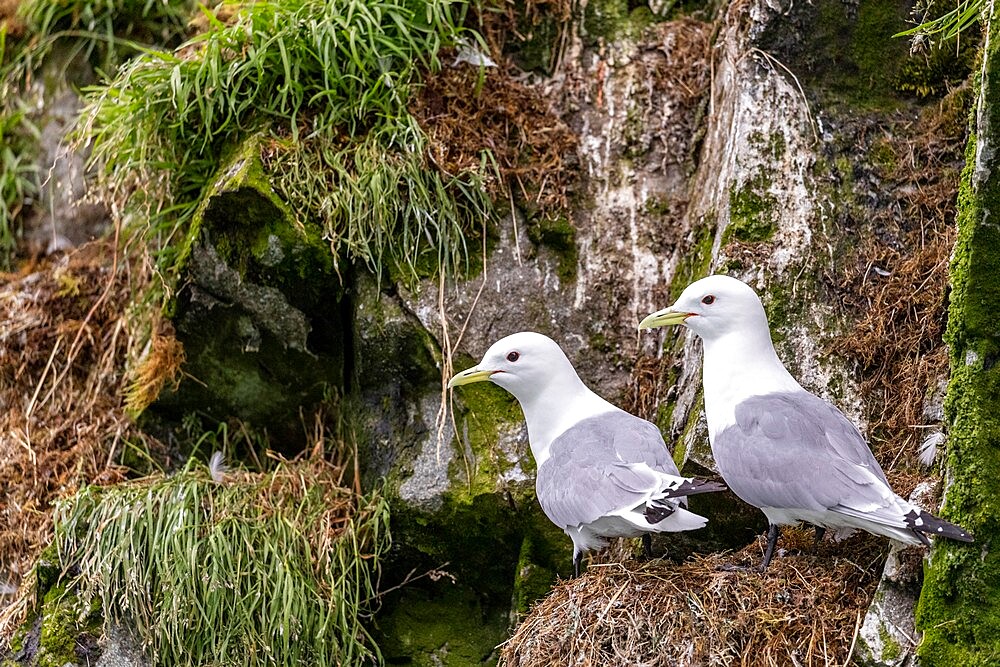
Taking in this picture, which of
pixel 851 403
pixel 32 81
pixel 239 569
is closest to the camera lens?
pixel 851 403

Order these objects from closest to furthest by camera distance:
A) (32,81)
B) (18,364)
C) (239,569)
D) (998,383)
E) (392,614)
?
(998,383), (239,569), (392,614), (18,364), (32,81)

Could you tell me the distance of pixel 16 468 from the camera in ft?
16.7

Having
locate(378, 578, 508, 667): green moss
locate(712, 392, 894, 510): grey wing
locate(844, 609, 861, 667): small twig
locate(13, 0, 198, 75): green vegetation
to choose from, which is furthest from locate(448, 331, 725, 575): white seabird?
locate(13, 0, 198, 75): green vegetation

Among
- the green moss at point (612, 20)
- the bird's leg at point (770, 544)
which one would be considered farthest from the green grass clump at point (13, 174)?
the bird's leg at point (770, 544)

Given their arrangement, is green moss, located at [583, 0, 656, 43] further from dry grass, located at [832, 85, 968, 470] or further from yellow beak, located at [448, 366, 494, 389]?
yellow beak, located at [448, 366, 494, 389]

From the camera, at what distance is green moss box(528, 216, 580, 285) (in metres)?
4.79

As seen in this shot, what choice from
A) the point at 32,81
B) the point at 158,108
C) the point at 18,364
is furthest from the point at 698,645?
the point at 32,81

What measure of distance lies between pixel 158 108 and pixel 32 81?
6.30 feet

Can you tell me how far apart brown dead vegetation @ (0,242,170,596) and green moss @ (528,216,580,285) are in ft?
6.38

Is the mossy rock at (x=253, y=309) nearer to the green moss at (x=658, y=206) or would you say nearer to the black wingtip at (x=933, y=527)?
the green moss at (x=658, y=206)

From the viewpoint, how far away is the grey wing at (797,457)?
325 centimetres

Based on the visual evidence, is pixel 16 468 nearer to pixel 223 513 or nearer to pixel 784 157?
pixel 223 513

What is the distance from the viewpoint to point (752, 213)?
4.29 metres

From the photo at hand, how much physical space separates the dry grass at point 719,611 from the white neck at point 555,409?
0.55 metres
